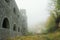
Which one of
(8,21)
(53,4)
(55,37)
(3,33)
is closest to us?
(55,37)

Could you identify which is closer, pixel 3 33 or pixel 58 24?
pixel 3 33

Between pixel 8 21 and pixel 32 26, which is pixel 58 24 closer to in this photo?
pixel 8 21

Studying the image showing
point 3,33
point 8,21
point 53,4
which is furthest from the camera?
point 53,4

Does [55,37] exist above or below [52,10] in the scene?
below

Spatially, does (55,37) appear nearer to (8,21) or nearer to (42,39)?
(42,39)

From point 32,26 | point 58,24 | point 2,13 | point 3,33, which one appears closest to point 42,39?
point 3,33

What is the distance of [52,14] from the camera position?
22.7m

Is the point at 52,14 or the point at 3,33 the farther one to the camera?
the point at 52,14

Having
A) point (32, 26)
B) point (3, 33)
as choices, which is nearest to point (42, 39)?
point (3, 33)

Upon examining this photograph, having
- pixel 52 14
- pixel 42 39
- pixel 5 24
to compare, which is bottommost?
pixel 42 39

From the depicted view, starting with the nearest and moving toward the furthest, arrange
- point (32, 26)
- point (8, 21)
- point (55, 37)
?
point (55, 37)
point (8, 21)
point (32, 26)

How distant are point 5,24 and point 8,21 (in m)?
0.61

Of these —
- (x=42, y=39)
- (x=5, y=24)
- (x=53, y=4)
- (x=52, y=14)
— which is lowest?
(x=42, y=39)

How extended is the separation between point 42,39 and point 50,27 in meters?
10.2
